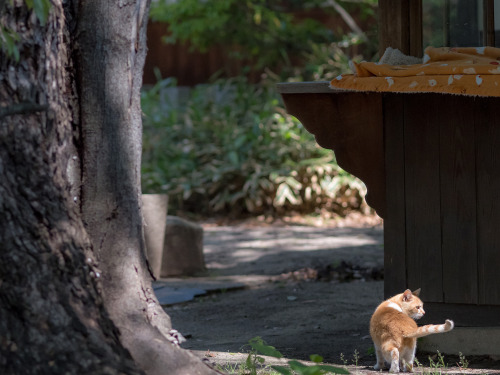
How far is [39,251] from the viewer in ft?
8.94

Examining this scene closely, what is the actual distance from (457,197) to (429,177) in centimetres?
20

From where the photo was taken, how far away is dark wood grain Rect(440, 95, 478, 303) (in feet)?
15.3

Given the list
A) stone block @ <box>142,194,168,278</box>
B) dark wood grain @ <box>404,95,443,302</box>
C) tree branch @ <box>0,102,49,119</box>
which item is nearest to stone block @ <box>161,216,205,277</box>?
stone block @ <box>142,194,168,278</box>

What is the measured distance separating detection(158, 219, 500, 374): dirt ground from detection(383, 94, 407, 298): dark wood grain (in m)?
0.53

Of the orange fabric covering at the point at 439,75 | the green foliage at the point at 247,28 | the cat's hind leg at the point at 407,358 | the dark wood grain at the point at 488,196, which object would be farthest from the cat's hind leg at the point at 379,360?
the green foliage at the point at 247,28

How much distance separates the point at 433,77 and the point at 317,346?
194 cm

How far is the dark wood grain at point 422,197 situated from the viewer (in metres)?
4.73

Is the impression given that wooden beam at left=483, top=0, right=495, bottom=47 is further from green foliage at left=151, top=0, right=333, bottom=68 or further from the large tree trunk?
green foliage at left=151, top=0, right=333, bottom=68

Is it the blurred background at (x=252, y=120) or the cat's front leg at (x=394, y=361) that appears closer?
the cat's front leg at (x=394, y=361)

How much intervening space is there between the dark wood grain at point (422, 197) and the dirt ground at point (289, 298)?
502mm

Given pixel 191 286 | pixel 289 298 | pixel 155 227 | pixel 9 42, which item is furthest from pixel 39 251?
pixel 155 227

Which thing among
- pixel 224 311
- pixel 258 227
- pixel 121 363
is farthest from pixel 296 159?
pixel 121 363

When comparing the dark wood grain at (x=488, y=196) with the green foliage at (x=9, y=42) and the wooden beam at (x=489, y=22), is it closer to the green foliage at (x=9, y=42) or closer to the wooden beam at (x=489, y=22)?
the wooden beam at (x=489, y=22)

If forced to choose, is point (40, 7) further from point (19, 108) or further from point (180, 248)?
point (180, 248)
